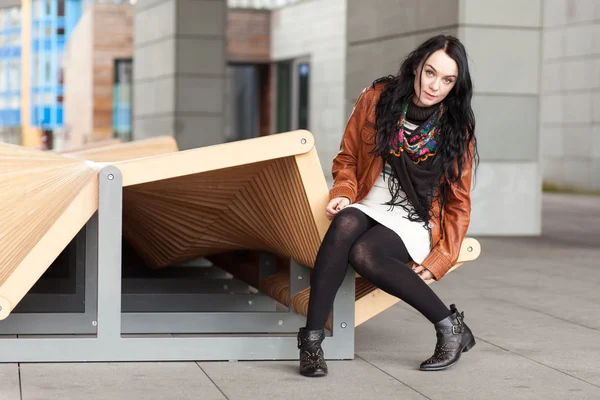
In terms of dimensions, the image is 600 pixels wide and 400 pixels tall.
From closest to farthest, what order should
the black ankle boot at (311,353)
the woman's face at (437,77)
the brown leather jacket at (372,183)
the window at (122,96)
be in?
the black ankle boot at (311,353)
the woman's face at (437,77)
the brown leather jacket at (372,183)
the window at (122,96)

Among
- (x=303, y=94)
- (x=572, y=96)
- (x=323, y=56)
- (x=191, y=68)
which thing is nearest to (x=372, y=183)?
(x=191, y=68)

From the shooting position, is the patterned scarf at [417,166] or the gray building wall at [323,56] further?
the gray building wall at [323,56]

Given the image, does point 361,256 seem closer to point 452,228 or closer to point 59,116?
point 452,228

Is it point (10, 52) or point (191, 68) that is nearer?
point (191, 68)

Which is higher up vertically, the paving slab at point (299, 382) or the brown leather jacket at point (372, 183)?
the brown leather jacket at point (372, 183)

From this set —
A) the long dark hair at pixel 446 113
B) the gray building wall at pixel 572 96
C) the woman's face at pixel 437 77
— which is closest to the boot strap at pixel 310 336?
the long dark hair at pixel 446 113

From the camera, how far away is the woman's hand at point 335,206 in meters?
4.73

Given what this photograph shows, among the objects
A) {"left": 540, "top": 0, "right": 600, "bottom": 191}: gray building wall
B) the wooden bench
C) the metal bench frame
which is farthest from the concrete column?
the metal bench frame

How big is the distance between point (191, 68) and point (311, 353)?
16.7 meters

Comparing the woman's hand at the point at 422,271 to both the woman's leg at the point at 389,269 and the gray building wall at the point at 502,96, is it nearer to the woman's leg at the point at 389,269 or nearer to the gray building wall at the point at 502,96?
the woman's leg at the point at 389,269

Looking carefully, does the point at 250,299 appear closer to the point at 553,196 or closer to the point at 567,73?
the point at 553,196

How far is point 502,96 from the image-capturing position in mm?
11820

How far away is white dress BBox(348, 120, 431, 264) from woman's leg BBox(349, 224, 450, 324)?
4 cm

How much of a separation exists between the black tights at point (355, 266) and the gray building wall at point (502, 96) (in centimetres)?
710
